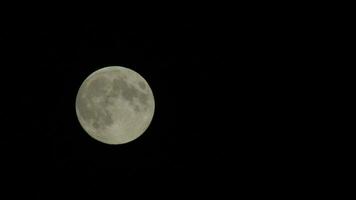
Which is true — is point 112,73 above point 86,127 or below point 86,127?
above

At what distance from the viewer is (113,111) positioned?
796 cm

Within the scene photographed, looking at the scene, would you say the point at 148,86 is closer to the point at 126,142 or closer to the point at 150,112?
the point at 150,112

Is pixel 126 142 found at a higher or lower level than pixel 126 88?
lower

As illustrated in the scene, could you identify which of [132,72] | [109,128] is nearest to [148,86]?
[132,72]

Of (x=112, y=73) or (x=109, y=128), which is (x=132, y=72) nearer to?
(x=112, y=73)

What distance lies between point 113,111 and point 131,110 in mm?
300

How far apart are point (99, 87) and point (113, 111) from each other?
0.47 metres

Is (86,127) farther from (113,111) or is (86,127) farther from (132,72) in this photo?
(132,72)

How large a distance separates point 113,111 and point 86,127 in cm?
58

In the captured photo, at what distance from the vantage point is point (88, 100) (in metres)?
8.03

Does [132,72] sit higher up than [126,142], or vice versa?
[132,72]

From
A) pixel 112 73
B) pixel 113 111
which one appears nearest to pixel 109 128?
pixel 113 111

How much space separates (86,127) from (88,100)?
47 centimetres

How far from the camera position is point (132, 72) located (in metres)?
8.23
